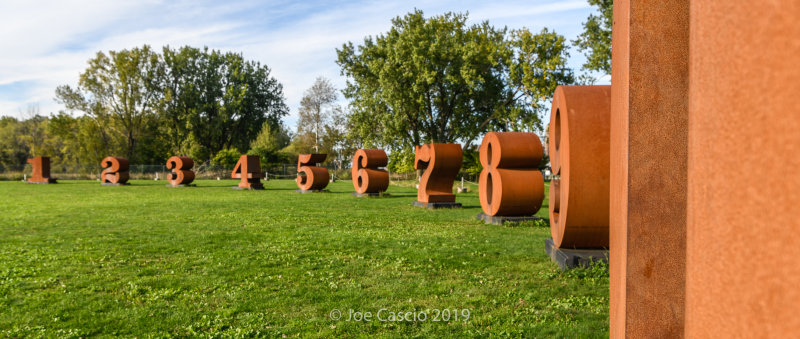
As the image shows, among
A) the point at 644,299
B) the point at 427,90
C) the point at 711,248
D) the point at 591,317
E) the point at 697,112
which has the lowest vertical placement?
the point at 591,317

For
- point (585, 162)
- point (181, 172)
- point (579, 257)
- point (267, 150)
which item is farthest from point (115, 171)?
point (585, 162)

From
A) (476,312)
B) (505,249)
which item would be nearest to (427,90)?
(505,249)

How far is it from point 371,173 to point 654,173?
22.6 metres

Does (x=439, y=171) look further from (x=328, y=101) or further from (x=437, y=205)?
(x=328, y=101)

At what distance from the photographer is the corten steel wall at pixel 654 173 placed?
1.58 metres

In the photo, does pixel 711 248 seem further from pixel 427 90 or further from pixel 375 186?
pixel 427 90

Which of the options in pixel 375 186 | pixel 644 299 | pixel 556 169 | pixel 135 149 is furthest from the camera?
pixel 135 149

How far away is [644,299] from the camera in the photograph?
1.59 m

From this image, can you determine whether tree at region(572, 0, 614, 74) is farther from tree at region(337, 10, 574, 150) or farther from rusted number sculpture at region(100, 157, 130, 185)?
rusted number sculpture at region(100, 157, 130, 185)

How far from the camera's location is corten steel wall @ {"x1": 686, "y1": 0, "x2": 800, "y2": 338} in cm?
73

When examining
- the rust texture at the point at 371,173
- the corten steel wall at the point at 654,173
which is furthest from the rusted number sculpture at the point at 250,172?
the corten steel wall at the point at 654,173

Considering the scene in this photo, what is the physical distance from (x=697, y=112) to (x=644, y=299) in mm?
849

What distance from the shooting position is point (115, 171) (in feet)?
117

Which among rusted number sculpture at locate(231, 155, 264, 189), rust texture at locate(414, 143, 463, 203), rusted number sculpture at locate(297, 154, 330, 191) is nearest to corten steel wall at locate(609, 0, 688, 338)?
rust texture at locate(414, 143, 463, 203)
